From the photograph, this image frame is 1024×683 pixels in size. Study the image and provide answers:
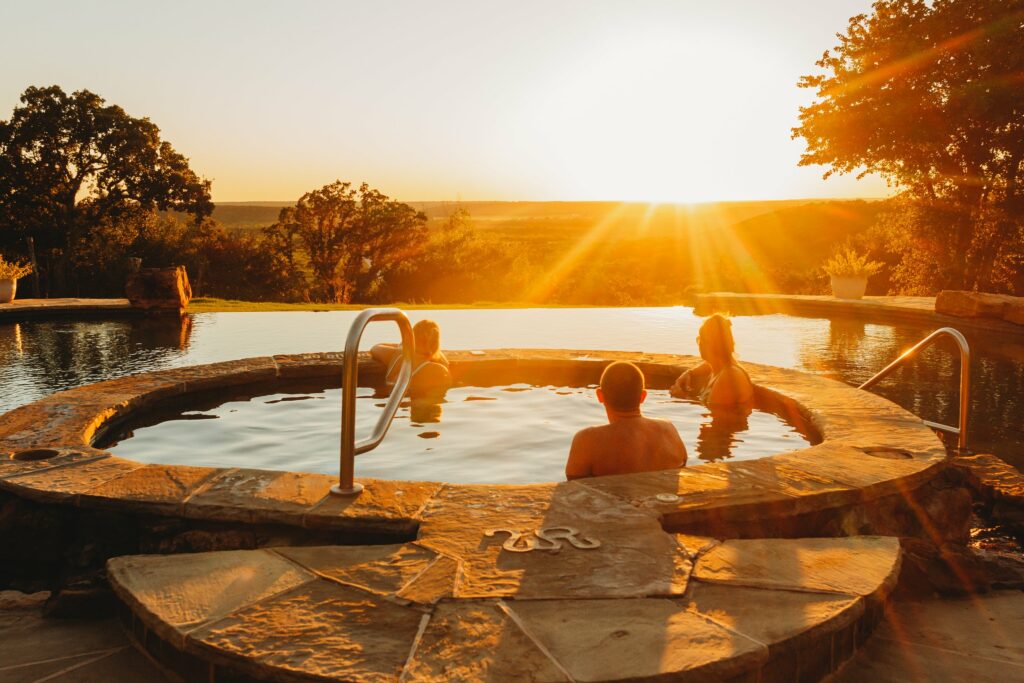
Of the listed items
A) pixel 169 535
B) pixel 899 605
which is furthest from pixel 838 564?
pixel 169 535

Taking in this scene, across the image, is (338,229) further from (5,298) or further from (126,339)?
(126,339)

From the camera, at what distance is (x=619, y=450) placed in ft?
12.1

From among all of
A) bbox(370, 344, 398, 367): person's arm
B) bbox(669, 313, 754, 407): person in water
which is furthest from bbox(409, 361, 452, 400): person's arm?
bbox(669, 313, 754, 407): person in water

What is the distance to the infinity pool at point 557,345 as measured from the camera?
6.54 m

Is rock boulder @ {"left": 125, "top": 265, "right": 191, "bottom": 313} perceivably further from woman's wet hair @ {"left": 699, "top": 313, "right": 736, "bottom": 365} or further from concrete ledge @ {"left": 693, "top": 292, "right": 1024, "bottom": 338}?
woman's wet hair @ {"left": 699, "top": 313, "right": 736, "bottom": 365}

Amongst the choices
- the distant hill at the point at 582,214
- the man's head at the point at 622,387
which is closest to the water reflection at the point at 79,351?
the man's head at the point at 622,387

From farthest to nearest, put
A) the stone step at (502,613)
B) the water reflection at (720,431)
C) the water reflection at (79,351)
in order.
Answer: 1. the water reflection at (79,351)
2. the water reflection at (720,431)
3. the stone step at (502,613)

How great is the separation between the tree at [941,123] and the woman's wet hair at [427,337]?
13.0 m

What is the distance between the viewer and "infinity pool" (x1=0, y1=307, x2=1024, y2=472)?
6.54m

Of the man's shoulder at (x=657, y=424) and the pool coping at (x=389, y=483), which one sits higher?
the man's shoulder at (x=657, y=424)

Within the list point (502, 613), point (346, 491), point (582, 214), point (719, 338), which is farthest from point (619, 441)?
point (582, 214)

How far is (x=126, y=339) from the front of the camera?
33.9 ft

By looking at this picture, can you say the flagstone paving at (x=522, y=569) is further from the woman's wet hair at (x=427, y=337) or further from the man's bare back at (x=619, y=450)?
the woman's wet hair at (x=427, y=337)

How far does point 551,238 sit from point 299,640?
218 feet
